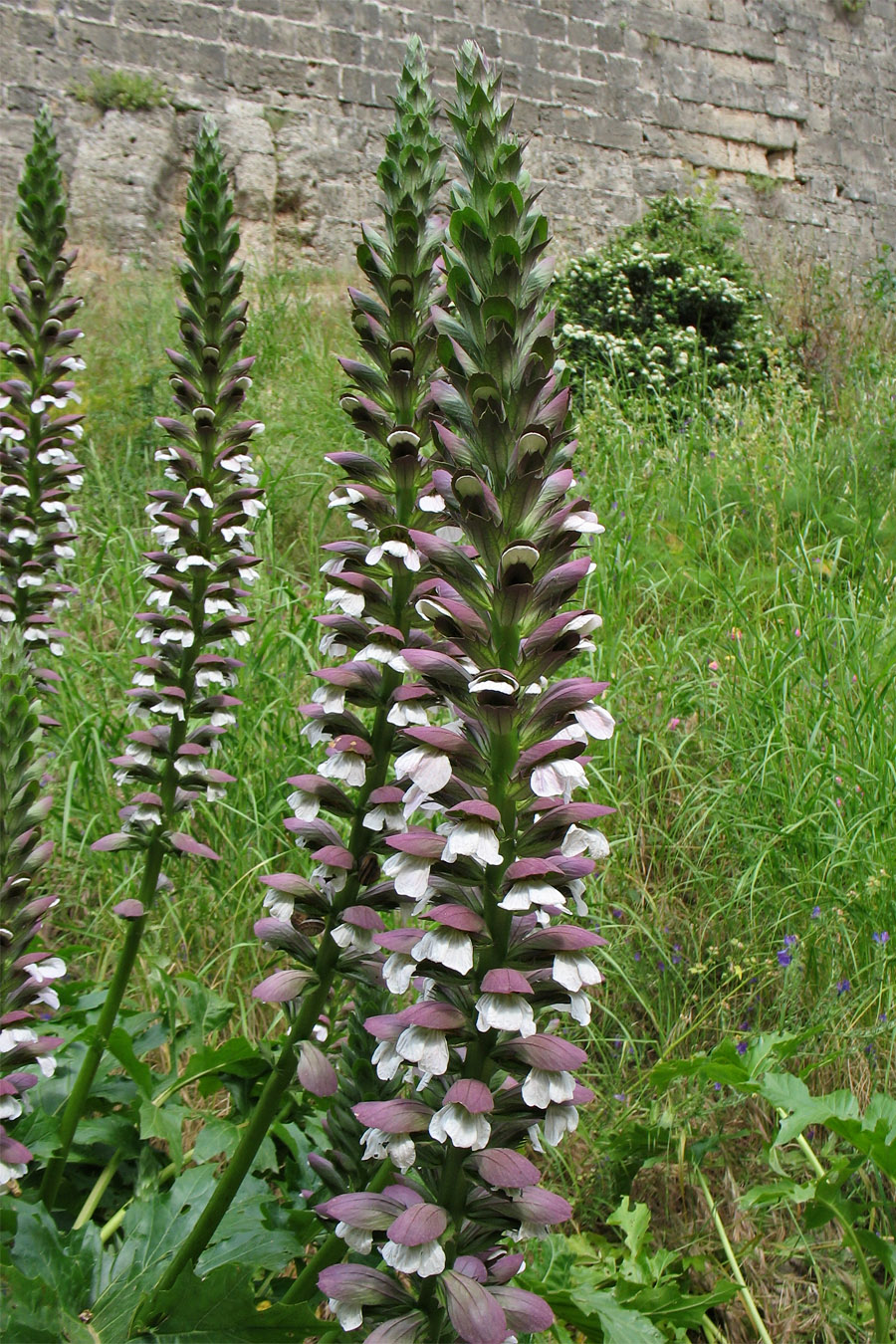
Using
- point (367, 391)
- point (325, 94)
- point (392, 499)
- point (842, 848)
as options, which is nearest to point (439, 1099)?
point (392, 499)

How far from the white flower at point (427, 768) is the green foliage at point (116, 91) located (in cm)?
1107

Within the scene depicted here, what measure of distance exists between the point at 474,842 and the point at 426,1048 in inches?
8.2

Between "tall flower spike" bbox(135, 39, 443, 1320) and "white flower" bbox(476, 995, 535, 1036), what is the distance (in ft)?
1.28

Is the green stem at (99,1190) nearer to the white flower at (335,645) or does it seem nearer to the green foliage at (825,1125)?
the green foliage at (825,1125)

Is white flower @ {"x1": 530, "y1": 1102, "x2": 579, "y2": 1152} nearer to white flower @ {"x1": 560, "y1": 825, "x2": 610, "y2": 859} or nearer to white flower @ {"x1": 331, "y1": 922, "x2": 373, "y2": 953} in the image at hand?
white flower @ {"x1": 560, "y1": 825, "x2": 610, "y2": 859}

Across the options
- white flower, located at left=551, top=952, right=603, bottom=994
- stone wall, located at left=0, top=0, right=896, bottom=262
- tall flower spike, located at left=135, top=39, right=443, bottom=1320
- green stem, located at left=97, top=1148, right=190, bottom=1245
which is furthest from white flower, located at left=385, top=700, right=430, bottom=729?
stone wall, located at left=0, top=0, right=896, bottom=262

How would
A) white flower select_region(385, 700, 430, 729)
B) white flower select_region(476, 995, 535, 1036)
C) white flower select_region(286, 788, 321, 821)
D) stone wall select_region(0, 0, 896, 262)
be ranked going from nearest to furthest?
white flower select_region(476, 995, 535, 1036), white flower select_region(385, 700, 430, 729), white flower select_region(286, 788, 321, 821), stone wall select_region(0, 0, 896, 262)

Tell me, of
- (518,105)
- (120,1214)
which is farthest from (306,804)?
(518,105)

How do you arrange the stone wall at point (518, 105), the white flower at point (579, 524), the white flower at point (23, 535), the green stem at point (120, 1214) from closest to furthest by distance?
the white flower at point (579, 524), the green stem at point (120, 1214), the white flower at point (23, 535), the stone wall at point (518, 105)

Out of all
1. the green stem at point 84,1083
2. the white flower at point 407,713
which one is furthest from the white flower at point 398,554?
the green stem at point 84,1083

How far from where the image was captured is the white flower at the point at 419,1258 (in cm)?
95

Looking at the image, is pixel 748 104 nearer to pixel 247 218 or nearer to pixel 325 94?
pixel 325 94

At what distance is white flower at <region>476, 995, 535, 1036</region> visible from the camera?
0.94m

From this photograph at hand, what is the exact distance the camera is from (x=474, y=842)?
95cm
